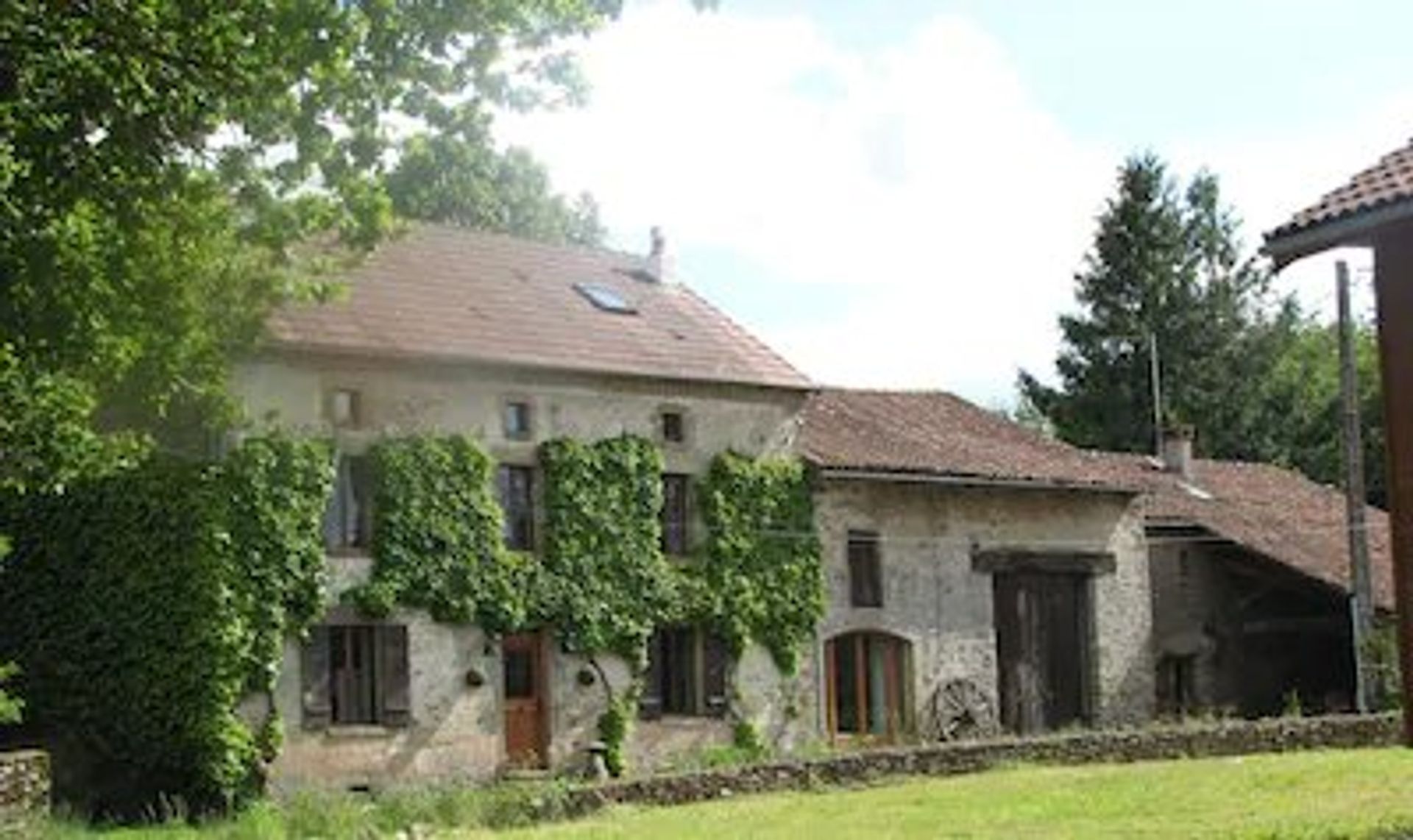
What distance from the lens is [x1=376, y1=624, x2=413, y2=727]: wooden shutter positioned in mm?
29219

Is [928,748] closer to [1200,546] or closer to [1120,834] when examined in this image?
[1120,834]

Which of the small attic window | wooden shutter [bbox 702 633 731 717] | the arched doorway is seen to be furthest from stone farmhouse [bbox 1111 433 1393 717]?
the small attic window

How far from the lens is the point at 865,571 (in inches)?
1412

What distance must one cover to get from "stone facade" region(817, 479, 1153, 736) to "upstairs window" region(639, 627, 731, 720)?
227 centimetres

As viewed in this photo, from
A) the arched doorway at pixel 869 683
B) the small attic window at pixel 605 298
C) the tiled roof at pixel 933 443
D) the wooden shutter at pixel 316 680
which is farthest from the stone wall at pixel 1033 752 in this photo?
the small attic window at pixel 605 298

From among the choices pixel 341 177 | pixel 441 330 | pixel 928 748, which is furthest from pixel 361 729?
pixel 341 177

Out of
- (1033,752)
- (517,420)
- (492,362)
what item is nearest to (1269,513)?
(1033,752)

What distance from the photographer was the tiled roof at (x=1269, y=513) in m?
40.8

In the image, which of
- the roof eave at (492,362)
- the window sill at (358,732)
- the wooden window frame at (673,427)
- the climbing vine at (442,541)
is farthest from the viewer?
the wooden window frame at (673,427)

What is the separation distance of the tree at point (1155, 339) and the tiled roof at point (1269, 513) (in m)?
9.42

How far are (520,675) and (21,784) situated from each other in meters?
11.4

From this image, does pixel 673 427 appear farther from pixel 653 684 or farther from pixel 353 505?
pixel 353 505

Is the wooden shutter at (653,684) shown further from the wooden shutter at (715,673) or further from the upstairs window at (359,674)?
the upstairs window at (359,674)

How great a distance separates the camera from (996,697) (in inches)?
1463
